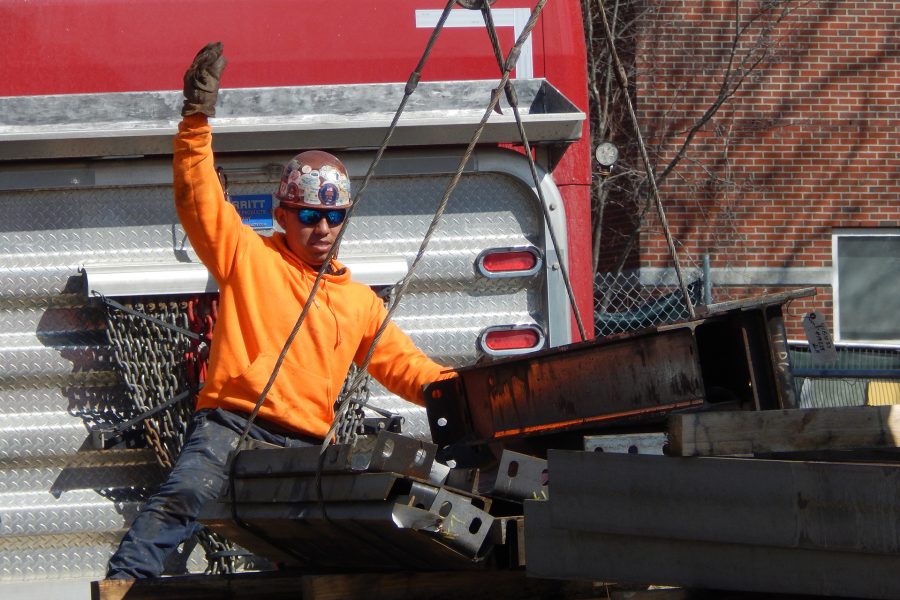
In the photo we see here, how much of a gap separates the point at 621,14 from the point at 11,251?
9907 mm

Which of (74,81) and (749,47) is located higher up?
(749,47)

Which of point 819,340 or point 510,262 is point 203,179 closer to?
point 510,262

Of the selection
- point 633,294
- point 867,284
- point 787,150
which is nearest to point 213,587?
point 633,294

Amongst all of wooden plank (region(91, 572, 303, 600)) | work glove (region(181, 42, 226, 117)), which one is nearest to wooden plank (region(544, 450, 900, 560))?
wooden plank (region(91, 572, 303, 600))

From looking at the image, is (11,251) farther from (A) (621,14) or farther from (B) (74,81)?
(A) (621,14)

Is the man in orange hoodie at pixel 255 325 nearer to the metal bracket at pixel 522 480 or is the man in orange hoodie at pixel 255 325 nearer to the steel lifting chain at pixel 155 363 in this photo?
the steel lifting chain at pixel 155 363

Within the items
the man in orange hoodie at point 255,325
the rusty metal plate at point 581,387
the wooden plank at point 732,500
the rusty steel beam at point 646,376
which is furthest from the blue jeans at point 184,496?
the wooden plank at point 732,500

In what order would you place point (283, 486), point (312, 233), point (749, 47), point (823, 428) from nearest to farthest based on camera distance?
point (823, 428), point (283, 486), point (312, 233), point (749, 47)

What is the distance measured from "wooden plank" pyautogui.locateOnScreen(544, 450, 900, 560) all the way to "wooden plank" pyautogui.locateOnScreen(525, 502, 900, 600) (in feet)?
0.11

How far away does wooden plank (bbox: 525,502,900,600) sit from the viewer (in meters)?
2.54

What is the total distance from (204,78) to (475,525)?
151 centimetres

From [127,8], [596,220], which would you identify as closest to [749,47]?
[596,220]

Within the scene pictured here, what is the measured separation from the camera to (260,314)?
13.8 feet

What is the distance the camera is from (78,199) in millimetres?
4781
